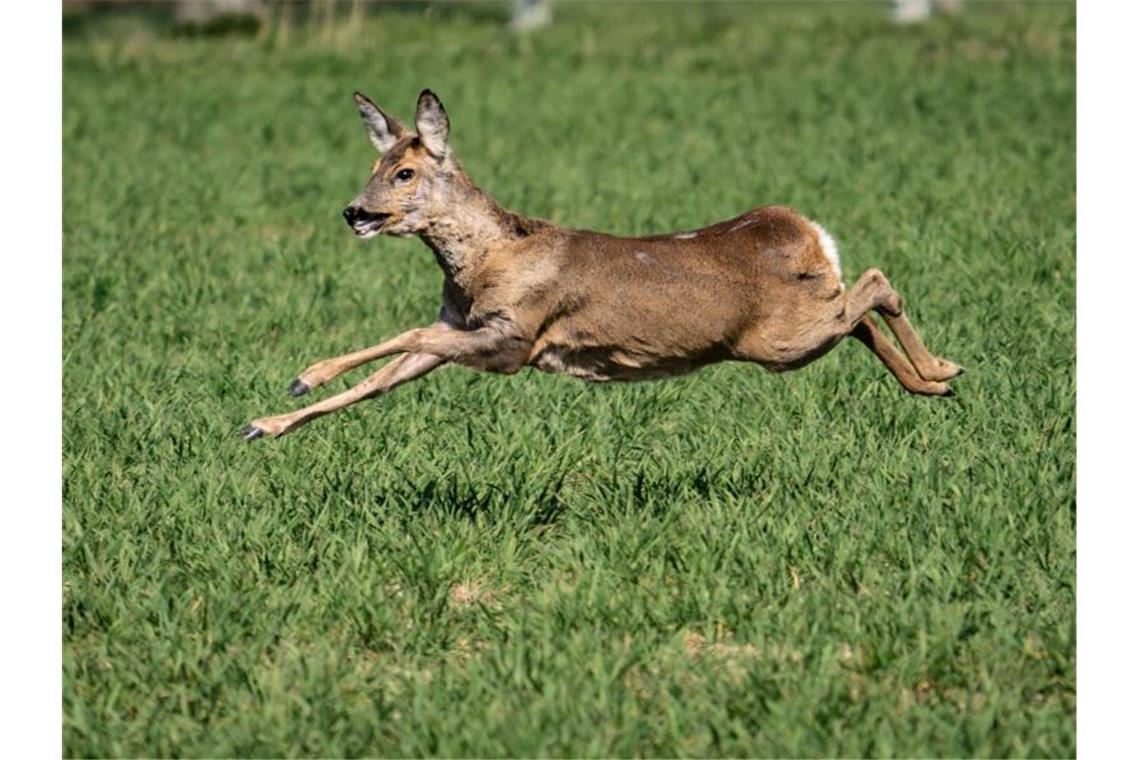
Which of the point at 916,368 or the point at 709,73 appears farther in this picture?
the point at 709,73

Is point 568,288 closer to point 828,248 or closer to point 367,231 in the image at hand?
point 367,231

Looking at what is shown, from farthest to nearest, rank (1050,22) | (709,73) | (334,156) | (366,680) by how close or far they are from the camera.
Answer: (1050,22) → (709,73) → (334,156) → (366,680)

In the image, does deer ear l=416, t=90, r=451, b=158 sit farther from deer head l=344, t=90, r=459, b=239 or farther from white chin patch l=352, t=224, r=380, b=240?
white chin patch l=352, t=224, r=380, b=240

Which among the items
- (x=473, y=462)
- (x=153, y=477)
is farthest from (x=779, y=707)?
(x=153, y=477)

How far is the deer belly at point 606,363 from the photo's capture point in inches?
292

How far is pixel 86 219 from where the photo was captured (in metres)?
13.8

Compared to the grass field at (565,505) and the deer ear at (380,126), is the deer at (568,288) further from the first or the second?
the grass field at (565,505)

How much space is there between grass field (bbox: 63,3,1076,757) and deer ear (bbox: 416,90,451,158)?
105 centimetres

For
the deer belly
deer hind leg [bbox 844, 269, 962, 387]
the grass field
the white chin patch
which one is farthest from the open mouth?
deer hind leg [bbox 844, 269, 962, 387]

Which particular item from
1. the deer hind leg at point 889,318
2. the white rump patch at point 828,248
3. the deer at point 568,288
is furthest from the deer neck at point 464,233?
the deer hind leg at point 889,318

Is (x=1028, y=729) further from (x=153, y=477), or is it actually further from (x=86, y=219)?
(x=86, y=219)

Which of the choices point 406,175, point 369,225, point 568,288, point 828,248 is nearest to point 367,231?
point 369,225

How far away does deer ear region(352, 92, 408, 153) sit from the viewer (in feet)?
23.9

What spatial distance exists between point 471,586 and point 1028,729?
2.04 m
